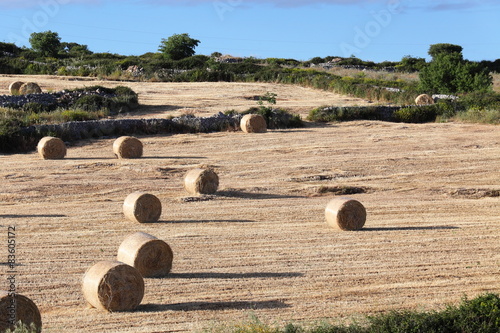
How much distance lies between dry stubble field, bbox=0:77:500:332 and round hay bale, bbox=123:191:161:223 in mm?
Result: 336

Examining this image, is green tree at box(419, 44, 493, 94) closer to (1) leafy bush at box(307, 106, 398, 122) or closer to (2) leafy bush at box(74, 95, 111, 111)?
(1) leafy bush at box(307, 106, 398, 122)

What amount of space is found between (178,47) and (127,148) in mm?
46477

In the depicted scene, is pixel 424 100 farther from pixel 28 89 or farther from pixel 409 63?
pixel 409 63

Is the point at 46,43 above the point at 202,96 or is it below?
above

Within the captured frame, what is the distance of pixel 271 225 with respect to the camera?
1717cm

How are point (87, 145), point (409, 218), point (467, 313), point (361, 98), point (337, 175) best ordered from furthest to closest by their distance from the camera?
point (361, 98)
point (87, 145)
point (337, 175)
point (409, 218)
point (467, 313)

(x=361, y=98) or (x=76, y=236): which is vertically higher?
(x=361, y=98)

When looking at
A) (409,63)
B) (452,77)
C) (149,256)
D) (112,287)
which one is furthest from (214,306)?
(409,63)

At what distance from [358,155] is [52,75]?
34708 millimetres

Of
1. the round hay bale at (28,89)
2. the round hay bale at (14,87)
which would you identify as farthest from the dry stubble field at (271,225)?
the round hay bale at (14,87)

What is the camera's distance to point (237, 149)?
28.0 meters

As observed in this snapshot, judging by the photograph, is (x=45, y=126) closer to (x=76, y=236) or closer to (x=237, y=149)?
(x=237, y=149)

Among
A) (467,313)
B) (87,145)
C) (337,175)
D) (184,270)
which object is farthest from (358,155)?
(467,313)

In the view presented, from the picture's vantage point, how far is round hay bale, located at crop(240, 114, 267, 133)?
31.4 metres
